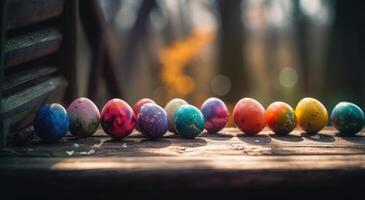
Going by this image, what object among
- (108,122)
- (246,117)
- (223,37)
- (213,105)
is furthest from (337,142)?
(223,37)

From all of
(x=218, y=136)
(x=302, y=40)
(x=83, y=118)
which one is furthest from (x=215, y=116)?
(x=302, y=40)

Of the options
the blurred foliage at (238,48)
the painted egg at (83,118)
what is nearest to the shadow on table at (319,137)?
the painted egg at (83,118)

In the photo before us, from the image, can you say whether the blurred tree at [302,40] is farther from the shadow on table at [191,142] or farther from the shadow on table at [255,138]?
the shadow on table at [191,142]

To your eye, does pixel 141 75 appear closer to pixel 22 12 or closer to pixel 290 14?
pixel 290 14

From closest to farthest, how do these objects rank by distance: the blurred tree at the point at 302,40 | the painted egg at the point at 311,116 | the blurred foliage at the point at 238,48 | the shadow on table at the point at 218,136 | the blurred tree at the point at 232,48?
the shadow on table at the point at 218,136, the painted egg at the point at 311,116, the blurred foliage at the point at 238,48, the blurred tree at the point at 232,48, the blurred tree at the point at 302,40

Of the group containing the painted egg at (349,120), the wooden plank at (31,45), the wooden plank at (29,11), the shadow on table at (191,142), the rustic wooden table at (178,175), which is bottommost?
the rustic wooden table at (178,175)

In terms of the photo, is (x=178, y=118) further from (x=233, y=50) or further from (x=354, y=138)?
(x=233, y=50)
